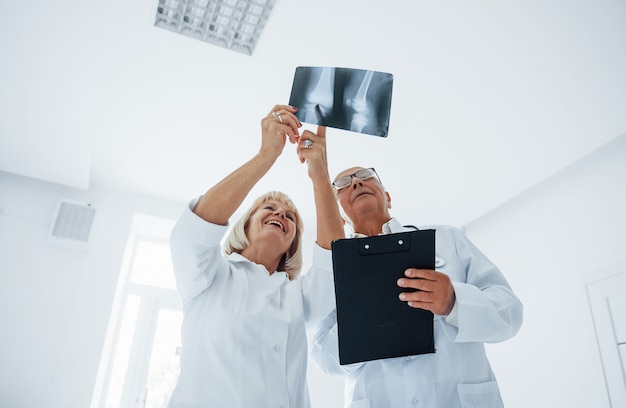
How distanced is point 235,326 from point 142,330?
10.4ft

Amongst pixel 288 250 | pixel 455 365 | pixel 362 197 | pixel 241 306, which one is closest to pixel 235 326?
pixel 241 306

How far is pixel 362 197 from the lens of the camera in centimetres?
173

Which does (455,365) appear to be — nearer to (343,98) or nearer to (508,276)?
(343,98)

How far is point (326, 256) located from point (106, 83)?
2.10m

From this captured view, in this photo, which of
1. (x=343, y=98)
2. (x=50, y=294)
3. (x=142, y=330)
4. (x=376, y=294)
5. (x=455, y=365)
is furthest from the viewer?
(x=142, y=330)

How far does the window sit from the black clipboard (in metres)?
3.11

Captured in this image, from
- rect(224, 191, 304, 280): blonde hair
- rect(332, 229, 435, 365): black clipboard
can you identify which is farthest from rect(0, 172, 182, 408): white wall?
rect(332, 229, 435, 365): black clipboard

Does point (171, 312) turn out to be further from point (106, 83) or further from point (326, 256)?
point (326, 256)

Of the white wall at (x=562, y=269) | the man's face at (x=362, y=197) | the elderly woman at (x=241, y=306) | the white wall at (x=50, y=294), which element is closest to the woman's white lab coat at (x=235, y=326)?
the elderly woman at (x=241, y=306)

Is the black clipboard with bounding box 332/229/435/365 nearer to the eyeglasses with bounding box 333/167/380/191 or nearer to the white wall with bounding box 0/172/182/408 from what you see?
the eyeglasses with bounding box 333/167/380/191

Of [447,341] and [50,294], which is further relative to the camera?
[50,294]

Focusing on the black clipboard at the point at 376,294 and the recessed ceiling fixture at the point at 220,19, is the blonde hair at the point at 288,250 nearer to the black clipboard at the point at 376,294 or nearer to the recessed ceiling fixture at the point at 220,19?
the black clipboard at the point at 376,294

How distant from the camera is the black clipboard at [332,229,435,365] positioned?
1118 mm

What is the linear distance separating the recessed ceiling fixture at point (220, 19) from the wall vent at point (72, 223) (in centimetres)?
206
